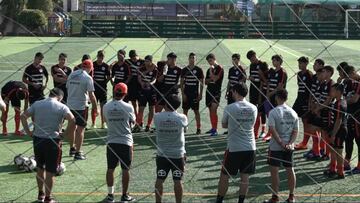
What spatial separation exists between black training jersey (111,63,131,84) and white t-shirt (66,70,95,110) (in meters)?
2.11

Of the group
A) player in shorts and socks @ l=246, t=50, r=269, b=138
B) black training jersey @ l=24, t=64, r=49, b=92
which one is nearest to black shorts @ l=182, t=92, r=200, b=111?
player in shorts and socks @ l=246, t=50, r=269, b=138

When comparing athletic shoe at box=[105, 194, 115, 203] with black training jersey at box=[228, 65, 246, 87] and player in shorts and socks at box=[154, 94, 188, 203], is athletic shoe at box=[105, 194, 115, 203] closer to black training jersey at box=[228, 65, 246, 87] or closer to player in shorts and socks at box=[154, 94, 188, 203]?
player in shorts and socks at box=[154, 94, 188, 203]

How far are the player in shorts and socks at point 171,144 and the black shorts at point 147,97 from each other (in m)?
5.03

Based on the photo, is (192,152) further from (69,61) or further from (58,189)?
(69,61)

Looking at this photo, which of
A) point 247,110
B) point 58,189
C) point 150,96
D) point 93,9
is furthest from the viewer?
point 93,9

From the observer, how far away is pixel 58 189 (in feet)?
26.7

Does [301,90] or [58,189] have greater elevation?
[301,90]

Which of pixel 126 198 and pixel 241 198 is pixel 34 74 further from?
pixel 241 198

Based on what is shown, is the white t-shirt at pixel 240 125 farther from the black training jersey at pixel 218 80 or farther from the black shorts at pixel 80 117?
the black training jersey at pixel 218 80

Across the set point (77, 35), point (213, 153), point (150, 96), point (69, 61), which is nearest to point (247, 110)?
point (213, 153)

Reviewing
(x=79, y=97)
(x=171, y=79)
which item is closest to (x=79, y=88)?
(x=79, y=97)

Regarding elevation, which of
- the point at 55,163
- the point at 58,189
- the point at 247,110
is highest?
the point at 247,110

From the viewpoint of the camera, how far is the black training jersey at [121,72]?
1202 centimetres

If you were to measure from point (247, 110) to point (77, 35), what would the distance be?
35.8 m
